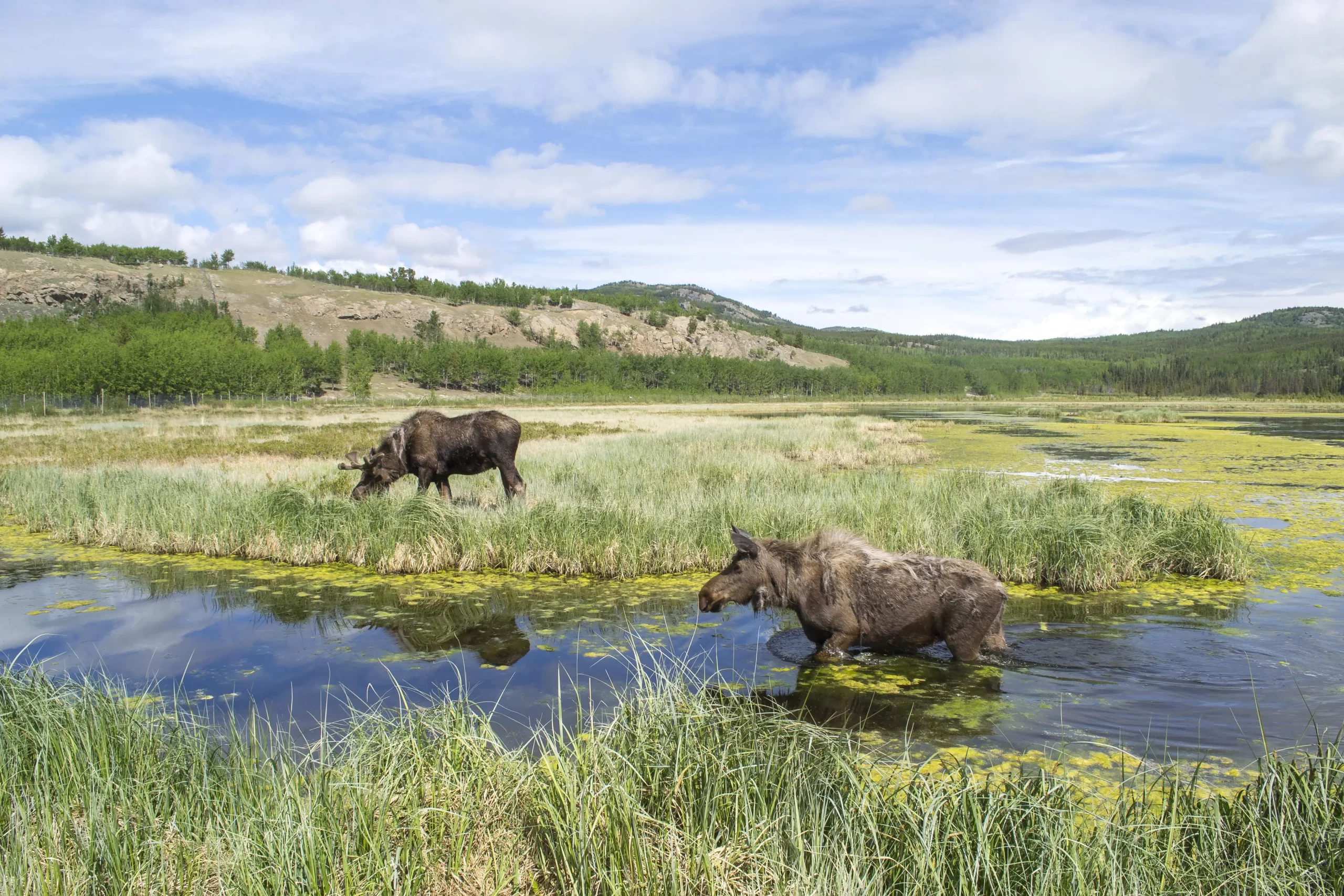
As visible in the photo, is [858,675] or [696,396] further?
[696,396]

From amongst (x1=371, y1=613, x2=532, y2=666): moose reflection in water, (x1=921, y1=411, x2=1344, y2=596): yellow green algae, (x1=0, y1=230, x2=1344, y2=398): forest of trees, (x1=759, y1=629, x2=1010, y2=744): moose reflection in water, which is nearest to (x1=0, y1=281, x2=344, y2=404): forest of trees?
(x1=0, y1=230, x2=1344, y2=398): forest of trees

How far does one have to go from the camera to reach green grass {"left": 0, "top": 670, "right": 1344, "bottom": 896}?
3.89 metres

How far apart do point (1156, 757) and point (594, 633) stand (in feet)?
20.0

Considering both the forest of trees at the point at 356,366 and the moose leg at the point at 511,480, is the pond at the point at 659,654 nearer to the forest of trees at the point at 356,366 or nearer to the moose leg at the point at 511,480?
the moose leg at the point at 511,480

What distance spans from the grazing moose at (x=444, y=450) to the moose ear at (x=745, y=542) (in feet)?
28.7

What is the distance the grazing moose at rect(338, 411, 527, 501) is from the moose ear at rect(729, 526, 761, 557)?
→ 344 inches

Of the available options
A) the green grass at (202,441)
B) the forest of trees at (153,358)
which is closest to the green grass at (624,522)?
the green grass at (202,441)

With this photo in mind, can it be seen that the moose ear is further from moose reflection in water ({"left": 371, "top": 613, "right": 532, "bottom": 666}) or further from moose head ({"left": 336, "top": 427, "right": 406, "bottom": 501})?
moose head ({"left": 336, "top": 427, "right": 406, "bottom": 501})

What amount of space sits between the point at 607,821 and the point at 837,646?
4512 millimetres

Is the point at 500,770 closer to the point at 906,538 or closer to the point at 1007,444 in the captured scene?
the point at 906,538

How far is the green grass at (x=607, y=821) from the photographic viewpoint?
12.8 feet

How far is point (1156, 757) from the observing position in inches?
242

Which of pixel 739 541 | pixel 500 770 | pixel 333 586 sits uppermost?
pixel 739 541

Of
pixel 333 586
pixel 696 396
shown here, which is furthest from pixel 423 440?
pixel 696 396
